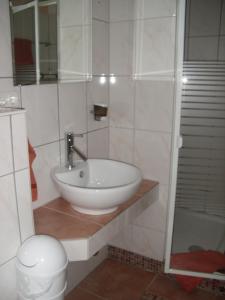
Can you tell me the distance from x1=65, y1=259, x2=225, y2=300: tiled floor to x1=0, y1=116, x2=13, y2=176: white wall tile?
1.23m

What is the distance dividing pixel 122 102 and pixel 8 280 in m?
1.35

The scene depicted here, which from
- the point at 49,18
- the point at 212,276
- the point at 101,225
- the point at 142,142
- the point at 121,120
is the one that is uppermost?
the point at 49,18

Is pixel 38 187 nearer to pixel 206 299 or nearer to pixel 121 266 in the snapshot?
pixel 121 266

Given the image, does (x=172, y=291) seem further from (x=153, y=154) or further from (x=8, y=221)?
(x=8, y=221)

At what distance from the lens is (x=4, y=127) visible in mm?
1211

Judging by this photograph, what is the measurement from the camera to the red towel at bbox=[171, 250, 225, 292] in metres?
2.12

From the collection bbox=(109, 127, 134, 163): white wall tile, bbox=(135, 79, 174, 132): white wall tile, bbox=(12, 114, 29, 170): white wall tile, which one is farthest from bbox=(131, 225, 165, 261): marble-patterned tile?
bbox=(12, 114, 29, 170): white wall tile

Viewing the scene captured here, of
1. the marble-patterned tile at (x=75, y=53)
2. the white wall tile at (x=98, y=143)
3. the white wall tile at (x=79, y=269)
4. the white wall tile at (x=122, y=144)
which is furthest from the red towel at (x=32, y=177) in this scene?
the white wall tile at (x=122, y=144)

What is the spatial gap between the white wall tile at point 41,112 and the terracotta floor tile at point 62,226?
1.29ft

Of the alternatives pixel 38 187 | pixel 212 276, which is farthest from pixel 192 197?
pixel 38 187

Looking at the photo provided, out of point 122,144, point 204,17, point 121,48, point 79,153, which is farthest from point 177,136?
point 204,17

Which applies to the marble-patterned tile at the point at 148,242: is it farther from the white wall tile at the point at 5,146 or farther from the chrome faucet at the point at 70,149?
the white wall tile at the point at 5,146

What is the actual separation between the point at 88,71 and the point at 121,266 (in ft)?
4.83

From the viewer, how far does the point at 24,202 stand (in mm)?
1344
